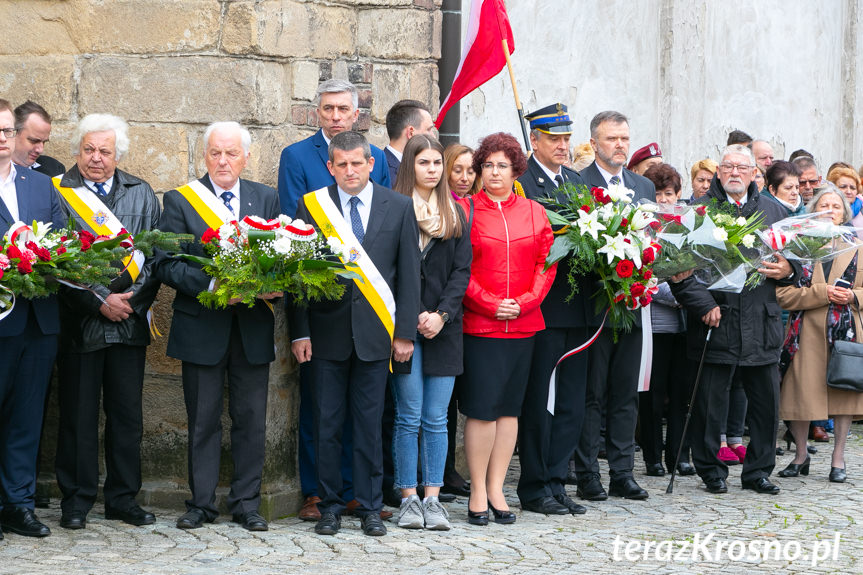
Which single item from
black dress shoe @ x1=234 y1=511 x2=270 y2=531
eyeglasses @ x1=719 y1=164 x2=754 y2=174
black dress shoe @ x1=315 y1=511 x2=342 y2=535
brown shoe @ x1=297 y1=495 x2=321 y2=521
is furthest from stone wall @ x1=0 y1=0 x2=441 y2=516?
eyeglasses @ x1=719 y1=164 x2=754 y2=174

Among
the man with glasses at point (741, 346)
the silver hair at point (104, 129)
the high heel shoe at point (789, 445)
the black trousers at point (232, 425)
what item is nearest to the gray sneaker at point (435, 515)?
the black trousers at point (232, 425)

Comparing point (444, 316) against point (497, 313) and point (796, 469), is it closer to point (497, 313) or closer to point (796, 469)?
point (497, 313)

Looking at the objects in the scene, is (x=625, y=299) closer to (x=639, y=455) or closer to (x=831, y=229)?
(x=831, y=229)

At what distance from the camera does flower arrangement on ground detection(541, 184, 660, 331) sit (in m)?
7.71

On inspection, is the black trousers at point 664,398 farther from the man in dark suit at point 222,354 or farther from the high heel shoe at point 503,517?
the man in dark suit at point 222,354

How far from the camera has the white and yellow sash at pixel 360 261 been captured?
7.29 meters

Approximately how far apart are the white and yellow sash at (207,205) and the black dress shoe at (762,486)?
11.9ft

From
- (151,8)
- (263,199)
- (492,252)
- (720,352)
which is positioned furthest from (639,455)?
(151,8)

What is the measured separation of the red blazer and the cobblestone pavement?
1.07 m

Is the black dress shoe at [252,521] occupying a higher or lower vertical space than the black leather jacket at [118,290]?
→ lower

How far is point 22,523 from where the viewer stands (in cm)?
706

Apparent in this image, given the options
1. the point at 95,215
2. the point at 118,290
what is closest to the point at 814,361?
the point at 118,290

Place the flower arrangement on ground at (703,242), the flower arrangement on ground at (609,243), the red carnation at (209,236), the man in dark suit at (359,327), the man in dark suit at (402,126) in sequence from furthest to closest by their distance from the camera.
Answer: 1. the man in dark suit at (402,126)
2. the flower arrangement on ground at (703,242)
3. the flower arrangement on ground at (609,243)
4. the man in dark suit at (359,327)
5. the red carnation at (209,236)

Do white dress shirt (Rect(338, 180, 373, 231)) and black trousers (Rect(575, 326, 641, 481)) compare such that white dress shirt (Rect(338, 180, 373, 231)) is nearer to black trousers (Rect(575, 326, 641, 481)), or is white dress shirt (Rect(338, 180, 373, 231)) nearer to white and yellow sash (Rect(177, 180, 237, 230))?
white and yellow sash (Rect(177, 180, 237, 230))
